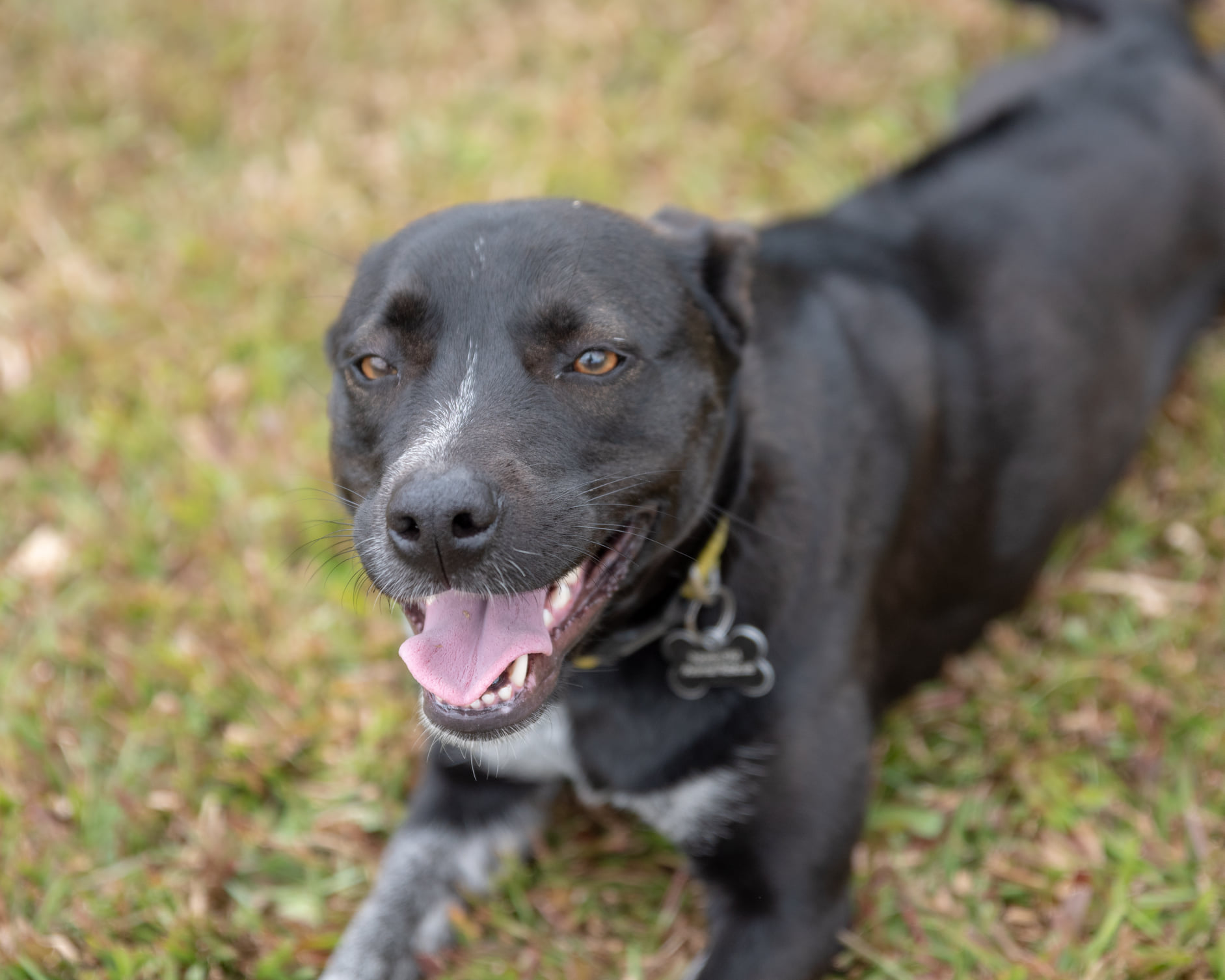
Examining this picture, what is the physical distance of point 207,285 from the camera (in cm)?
518

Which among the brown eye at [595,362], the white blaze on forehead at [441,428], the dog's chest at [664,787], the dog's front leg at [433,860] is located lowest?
the dog's front leg at [433,860]

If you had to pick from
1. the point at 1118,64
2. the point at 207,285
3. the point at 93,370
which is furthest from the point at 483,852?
the point at 1118,64

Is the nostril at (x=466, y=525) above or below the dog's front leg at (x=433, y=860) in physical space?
above

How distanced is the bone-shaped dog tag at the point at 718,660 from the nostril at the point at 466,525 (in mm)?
684

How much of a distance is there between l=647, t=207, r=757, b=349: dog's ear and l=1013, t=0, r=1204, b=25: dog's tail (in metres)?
2.85

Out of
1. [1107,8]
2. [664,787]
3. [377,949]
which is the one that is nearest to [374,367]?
[664,787]

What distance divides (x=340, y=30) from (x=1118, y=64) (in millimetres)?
4075

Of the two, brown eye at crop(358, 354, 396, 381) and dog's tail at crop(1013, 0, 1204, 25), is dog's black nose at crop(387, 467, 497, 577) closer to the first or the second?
brown eye at crop(358, 354, 396, 381)

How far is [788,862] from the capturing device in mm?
2791

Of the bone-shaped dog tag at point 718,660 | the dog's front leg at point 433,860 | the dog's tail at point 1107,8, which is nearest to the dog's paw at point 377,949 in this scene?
the dog's front leg at point 433,860

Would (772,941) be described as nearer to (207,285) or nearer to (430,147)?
(207,285)

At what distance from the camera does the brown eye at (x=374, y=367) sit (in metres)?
2.62

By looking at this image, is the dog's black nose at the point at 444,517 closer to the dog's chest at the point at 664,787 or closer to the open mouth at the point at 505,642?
the open mouth at the point at 505,642

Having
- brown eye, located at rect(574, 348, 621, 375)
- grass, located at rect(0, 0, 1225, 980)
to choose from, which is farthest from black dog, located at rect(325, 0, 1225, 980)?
grass, located at rect(0, 0, 1225, 980)
